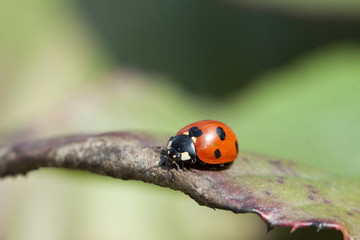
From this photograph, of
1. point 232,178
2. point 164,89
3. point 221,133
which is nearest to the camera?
point 232,178

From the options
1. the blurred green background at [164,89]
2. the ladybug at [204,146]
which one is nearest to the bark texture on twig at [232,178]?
the ladybug at [204,146]

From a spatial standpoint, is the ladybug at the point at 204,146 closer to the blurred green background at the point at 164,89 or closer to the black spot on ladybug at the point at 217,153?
the black spot on ladybug at the point at 217,153

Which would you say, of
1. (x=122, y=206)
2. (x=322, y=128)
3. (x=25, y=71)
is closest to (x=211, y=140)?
(x=322, y=128)

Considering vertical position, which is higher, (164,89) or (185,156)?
(164,89)

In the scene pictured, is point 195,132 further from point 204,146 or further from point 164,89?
point 164,89

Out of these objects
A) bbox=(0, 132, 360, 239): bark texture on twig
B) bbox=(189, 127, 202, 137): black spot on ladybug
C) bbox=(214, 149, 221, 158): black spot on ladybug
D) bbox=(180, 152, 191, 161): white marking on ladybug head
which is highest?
bbox=(189, 127, 202, 137): black spot on ladybug

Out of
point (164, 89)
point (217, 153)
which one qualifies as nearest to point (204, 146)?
point (217, 153)

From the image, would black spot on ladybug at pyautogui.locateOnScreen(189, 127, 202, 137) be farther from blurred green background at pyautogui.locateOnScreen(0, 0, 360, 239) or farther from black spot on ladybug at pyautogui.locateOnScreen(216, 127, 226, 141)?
blurred green background at pyautogui.locateOnScreen(0, 0, 360, 239)

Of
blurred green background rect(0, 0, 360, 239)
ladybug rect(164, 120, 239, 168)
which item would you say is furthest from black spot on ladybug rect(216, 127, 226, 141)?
blurred green background rect(0, 0, 360, 239)
